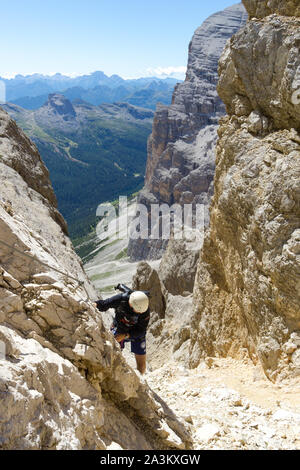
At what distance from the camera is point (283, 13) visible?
14047 millimetres

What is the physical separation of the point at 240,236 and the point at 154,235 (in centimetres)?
12706

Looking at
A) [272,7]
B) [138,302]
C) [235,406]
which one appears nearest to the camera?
[235,406]

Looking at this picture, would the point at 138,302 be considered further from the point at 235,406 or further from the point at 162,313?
the point at 162,313

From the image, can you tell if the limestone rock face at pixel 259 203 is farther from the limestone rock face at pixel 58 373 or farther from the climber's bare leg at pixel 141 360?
the limestone rock face at pixel 58 373

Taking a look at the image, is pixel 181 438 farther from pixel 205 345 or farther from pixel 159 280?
pixel 159 280

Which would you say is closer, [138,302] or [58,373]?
[58,373]

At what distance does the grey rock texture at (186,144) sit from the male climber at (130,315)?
118007mm

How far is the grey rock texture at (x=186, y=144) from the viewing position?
13725 centimetres

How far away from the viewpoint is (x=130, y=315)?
10.4 meters

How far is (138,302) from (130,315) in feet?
2.33

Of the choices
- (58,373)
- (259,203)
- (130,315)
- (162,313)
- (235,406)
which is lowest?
(162,313)

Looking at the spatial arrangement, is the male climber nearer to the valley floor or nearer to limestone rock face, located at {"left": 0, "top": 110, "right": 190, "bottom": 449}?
the valley floor

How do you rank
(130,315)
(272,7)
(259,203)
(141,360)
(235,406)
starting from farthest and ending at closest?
(272,7) → (259,203) → (141,360) → (130,315) → (235,406)

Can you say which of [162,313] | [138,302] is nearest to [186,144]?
[162,313]
